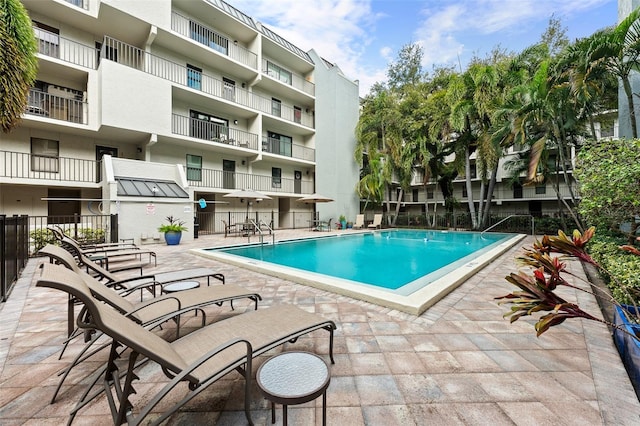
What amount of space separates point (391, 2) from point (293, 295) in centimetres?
1608

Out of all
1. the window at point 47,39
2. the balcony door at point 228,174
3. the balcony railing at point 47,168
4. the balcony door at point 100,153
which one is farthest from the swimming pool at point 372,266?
the window at point 47,39

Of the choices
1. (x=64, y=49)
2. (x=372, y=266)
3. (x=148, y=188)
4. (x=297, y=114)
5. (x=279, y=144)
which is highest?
(x=297, y=114)

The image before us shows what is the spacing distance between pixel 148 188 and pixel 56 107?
5.52 metres

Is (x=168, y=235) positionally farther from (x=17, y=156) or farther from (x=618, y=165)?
(x=618, y=165)

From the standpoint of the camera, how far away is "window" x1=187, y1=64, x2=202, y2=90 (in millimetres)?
15516

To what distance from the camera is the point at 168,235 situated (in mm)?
10883

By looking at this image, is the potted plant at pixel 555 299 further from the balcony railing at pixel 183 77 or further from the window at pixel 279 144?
the window at pixel 279 144

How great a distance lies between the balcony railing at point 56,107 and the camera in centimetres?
1094

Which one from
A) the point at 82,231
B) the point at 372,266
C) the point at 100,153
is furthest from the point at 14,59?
the point at 100,153

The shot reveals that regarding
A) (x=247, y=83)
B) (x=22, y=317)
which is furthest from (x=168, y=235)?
(x=247, y=83)

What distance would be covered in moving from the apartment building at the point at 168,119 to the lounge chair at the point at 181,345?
10.2m

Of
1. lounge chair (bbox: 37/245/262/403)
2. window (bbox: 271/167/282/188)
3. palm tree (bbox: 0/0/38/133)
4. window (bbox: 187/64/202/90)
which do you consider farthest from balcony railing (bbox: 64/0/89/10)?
lounge chair (bbox: 37/245/262/403)

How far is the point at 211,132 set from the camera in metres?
16.3

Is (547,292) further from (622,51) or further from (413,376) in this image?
(622,51)
